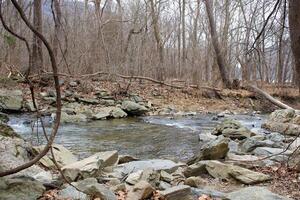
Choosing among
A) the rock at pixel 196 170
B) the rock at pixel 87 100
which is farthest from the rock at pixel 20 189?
the rock at pixel 87 100

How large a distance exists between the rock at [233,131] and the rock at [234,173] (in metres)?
4.32

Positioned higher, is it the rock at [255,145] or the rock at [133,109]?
the rock at [133,109]

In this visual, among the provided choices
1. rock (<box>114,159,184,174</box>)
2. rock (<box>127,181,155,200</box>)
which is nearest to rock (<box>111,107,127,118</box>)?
rock (<box>114,159,184,174</box>)

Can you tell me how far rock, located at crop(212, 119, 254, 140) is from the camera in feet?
33.0

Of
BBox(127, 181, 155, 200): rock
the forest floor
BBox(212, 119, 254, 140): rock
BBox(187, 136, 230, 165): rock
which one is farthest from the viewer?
the forest floor

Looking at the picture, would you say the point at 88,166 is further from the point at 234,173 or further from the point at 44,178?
the point at 234,173

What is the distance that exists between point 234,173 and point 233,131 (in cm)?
491

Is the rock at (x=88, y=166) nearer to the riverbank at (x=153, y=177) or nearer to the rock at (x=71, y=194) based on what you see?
the riverbank at (x=153, y=177)

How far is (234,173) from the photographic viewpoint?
17.9 ft

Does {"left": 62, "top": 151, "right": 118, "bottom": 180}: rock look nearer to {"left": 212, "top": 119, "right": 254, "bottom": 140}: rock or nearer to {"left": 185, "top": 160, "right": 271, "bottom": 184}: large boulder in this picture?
{"left": 185, "top": 160, "right": 271, "bottom": 184}: large boulder

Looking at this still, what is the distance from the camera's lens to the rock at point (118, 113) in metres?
14.3

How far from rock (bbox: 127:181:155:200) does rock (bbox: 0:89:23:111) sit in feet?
31.6

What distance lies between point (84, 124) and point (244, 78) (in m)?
12.3

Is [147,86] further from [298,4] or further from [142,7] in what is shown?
[298,4]
